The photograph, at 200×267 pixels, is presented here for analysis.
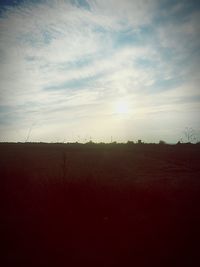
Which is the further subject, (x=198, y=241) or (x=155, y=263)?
(x=198, y=241)

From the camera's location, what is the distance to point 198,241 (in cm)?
655

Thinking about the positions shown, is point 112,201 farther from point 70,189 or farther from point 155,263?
point 155,263

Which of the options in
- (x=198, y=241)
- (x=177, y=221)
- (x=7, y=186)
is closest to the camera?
(x=198, y=241)

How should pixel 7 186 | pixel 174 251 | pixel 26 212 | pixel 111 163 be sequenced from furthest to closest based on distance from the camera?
pixel 111 163 < pixel 7 186 < pixel 26 212 < pixel 174 251

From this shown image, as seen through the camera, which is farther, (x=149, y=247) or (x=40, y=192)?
(x=40, y=192)

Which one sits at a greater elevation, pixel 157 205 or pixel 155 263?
pixel 157 205

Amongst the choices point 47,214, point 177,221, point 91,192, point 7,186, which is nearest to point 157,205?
point 177,221

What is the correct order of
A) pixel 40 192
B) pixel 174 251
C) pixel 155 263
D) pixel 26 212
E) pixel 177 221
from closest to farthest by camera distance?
1. pixel 155 263
2. pixel 174 251
3. pixel 177 221
4. pixel 26 212
5. pixel 40 192

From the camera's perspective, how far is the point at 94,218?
7918mm

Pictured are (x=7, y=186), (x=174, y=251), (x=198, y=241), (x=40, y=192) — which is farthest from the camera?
(x=7, y=186)

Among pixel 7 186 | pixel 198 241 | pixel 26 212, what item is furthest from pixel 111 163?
pixel 198 241

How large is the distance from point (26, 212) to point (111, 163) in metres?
15.8

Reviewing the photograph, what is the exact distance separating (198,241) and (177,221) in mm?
1189

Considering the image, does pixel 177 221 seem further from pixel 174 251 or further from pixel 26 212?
pixel 26 212
